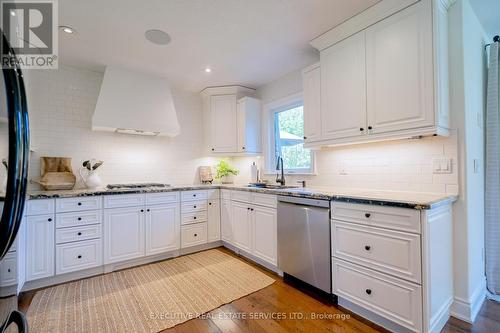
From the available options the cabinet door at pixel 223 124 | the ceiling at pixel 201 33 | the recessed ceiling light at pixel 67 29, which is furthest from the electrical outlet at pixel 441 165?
the recessed ceiling light at pixel 67 29

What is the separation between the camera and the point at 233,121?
12.3 ft

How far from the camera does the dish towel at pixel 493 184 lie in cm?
207

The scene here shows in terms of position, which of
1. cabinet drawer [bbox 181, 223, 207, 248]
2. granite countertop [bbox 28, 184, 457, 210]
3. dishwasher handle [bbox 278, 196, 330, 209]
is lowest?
cabinet drawer [bbox 181, 223, 207, 248]

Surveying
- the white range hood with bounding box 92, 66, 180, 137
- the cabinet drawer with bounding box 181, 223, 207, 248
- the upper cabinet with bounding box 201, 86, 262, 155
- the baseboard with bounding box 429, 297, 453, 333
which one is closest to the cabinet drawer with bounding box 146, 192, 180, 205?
the cabinet drawer with bounding box 181, 223, 207, 248

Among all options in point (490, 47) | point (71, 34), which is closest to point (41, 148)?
point (71, 34)

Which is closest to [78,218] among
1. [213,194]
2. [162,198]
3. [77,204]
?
[77,204]

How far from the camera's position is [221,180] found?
13.1 feet

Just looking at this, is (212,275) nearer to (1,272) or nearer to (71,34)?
(1,272)

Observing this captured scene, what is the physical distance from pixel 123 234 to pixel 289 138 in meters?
2.50

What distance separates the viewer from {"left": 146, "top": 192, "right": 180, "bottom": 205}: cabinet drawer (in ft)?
9.54

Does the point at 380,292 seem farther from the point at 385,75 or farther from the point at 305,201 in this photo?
the point at 385,75

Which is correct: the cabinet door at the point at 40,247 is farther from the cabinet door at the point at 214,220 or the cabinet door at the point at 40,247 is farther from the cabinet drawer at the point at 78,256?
the cabinet door at the point at 214,220

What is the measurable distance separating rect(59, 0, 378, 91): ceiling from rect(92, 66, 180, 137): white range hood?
0.55ft

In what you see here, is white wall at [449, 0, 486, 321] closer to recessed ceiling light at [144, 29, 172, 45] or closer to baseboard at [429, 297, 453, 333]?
baseboard at [429, 297, 453, 333]
